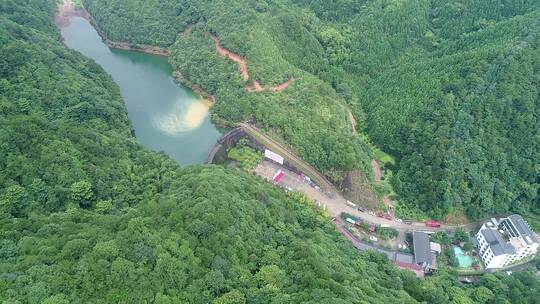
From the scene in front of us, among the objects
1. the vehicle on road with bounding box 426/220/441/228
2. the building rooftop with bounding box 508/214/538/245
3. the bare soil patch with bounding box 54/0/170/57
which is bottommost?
the bare soil patch with bounding box 54/0/170/57

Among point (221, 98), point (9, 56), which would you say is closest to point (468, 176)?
point (221, 98)

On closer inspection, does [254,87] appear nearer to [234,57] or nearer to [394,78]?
Answer: [234,57]

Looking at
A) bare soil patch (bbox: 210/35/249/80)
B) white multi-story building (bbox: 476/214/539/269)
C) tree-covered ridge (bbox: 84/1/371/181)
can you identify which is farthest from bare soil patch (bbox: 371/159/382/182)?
bare soil patch (bbox: 210/35/249/80)

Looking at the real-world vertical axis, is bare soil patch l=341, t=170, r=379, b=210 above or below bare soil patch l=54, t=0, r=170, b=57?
above

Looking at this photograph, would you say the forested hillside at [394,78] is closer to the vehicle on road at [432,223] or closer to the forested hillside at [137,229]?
the vehicle on road at [432,223]

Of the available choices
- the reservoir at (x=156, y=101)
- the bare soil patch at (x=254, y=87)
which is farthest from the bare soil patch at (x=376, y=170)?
the reservoir at (x=156, y=101)

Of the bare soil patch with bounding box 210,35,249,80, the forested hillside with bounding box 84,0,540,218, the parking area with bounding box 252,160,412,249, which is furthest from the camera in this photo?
the bare soil patch with bounding box 210,35,249,80

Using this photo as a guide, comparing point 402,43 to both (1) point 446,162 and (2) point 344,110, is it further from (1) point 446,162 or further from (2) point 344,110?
(1) point 446,162

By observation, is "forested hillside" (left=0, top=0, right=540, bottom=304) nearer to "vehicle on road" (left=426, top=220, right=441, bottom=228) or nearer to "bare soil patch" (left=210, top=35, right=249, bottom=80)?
"vehicle on road" (left=426, top=220, right=441, bottom=228)
